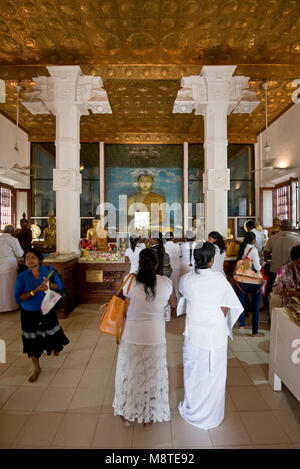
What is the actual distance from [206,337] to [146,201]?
29.9 ft

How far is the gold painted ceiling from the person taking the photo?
14.2 feet

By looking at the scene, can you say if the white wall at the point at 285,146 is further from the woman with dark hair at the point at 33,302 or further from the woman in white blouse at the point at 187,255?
the woman with dark hair at the point at 33,302

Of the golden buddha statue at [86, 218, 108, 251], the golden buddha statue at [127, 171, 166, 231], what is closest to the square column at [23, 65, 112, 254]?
the golden buddha statue at [86, 218, 108, 251]

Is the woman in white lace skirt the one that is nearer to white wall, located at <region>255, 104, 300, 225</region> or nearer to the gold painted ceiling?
the gold painted ceiling

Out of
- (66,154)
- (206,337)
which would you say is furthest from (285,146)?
(206,337)

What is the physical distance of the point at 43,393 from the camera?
9.24ft

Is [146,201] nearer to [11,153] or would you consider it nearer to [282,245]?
[11,153]

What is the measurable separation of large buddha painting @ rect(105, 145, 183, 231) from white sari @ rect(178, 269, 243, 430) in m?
8.63

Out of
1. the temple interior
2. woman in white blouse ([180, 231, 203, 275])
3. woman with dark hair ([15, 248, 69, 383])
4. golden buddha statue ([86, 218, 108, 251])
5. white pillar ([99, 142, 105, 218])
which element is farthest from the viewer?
white pillar ([99, 142, 105, 218])

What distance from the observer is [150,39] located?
5016 mm

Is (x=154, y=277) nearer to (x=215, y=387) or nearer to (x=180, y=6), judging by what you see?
(x=215, y=387)

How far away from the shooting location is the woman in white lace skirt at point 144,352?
2.17 metres

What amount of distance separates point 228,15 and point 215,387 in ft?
18.3
